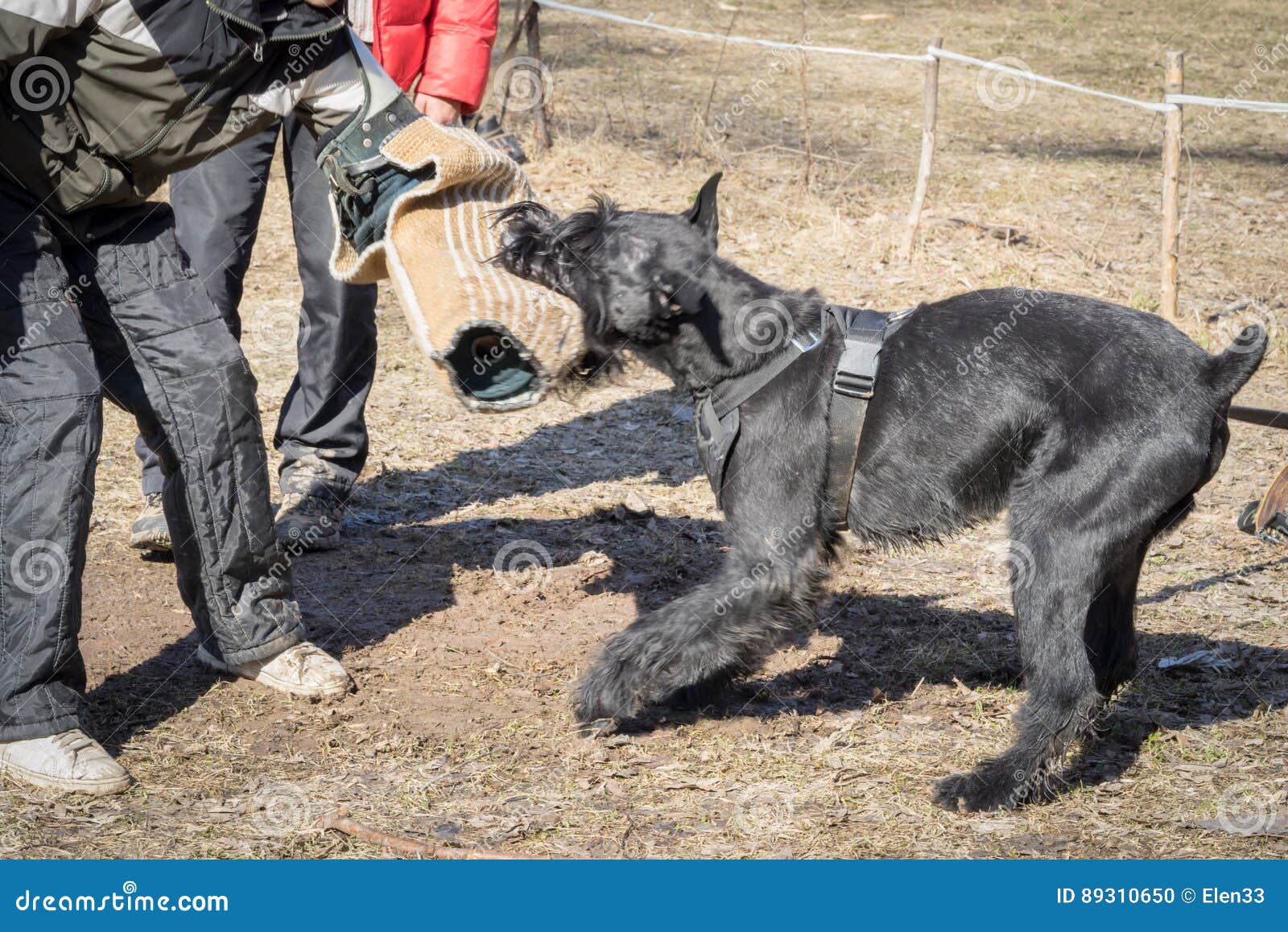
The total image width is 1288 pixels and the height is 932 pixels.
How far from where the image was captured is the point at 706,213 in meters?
3.71

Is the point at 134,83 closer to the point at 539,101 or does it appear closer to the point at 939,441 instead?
the point at 939,441

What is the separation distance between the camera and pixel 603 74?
13.4 m

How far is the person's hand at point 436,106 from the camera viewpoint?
17.1 ft

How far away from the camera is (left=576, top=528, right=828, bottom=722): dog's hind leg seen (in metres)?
3.69

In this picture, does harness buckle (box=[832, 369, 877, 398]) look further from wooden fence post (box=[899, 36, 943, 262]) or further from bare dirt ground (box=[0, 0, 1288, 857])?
wooden fence post (box=[899, 36, 943, 262])

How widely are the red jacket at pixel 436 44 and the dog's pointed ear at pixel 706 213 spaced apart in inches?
76.2

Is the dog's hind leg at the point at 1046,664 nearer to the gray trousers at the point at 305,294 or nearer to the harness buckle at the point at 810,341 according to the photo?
the harness buckle at the point at 810,341
